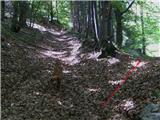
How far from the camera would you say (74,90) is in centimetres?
1227

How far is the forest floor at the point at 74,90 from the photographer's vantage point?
31.7 feet

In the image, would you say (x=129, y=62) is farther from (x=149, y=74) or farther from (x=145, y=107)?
(x=145, y=107)

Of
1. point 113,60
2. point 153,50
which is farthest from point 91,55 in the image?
point 153,50

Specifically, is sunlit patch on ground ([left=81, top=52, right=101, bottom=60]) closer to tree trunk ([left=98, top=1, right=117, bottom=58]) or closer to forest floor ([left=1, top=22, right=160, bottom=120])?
tree trunk ([left=98, top=1, right=117, bottom=58])

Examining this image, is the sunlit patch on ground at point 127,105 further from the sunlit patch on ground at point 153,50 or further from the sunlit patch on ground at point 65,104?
the sunlit patch on ground at point 153,50

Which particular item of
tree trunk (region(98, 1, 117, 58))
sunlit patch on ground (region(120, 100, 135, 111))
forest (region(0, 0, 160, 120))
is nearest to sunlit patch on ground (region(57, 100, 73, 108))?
forest (region(0, 0, 160, 120))

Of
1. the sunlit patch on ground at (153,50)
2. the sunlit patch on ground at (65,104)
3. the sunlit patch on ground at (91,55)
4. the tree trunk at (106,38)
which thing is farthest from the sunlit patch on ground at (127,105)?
the sunlit patch on ground at (153,50)

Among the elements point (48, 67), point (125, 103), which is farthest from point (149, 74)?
point (48, 67)

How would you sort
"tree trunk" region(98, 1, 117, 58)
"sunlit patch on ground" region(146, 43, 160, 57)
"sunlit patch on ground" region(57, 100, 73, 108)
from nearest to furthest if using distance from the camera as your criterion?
"sunlit patch on ground" region(57, 100, 73, 108)
"tree trunk" region(98, 1, 117, 58)
"sunlit patch on ground" region(146, 43, 160, 57)

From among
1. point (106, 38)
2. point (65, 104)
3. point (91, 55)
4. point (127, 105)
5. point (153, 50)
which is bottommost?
point (153, 50)

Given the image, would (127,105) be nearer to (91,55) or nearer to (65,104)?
(65,104)

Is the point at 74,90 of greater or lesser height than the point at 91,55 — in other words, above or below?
below

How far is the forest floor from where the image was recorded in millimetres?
9656

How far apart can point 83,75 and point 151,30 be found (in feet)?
67.9
